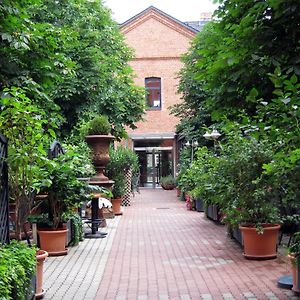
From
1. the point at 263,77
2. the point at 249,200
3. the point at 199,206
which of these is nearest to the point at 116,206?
the point at 199,206

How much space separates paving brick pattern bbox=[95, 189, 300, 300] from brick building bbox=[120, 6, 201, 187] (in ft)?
68.4

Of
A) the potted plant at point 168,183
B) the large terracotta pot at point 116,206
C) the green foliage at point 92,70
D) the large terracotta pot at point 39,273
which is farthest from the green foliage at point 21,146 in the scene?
the potted plant at point 168,183

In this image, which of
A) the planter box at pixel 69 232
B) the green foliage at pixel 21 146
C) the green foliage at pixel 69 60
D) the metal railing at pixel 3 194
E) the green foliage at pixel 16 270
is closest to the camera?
the green foliage at pixel 16 270

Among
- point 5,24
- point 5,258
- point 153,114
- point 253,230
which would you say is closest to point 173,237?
point 253,230

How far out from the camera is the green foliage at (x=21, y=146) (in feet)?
18.0

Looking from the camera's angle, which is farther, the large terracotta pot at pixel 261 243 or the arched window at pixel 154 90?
the arched window at pixel 154 90

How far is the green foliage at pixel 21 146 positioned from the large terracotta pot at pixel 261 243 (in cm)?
400

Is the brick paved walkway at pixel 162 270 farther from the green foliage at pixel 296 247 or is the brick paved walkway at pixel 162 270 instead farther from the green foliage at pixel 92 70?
the green foliage at pixel 92 70

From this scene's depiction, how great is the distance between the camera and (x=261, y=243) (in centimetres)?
843

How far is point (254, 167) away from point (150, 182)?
27287mm

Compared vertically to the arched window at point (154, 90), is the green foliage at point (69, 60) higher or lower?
lower

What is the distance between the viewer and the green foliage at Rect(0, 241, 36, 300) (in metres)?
4.10

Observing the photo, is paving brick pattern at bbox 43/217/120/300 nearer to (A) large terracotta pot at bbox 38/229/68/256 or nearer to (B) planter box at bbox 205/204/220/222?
(A) large terracotta pot at bbox 38/229/68/256

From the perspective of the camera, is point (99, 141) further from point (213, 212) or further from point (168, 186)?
point (168, 186)
